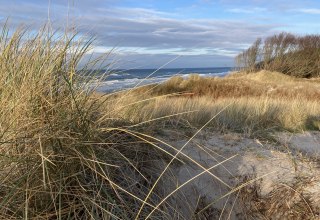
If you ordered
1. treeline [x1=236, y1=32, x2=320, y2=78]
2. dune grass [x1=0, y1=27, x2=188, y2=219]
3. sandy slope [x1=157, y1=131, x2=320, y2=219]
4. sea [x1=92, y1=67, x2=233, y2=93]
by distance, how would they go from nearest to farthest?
1. dune grass [x1=0, y1=27, x2=188, y2=219]
2. sandy slope [x1=157, y1=131, x2=320, y2=219]
3. sea [x1=92, y1=67, x2=233, y2=93]
4. treeline [x1=236, y1=32, x2=320, y2=78]

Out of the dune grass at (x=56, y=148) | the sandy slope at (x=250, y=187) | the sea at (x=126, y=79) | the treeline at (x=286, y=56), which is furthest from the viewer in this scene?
the treeline at (x=286, y=56)

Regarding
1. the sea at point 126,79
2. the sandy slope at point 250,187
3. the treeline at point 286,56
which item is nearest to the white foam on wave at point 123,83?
the sea at point 126,79

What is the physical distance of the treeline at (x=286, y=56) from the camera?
26812 millimetres

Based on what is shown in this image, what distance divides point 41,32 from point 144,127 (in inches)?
45.7

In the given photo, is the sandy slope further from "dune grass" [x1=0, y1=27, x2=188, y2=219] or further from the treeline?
the treeline

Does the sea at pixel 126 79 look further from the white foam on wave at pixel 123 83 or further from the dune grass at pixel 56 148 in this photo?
the dune grass at pixel 56 148

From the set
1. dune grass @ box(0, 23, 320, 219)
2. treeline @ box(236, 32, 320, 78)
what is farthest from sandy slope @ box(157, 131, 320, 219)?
treeline @ box(236, 32, 320, 78)

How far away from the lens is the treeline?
2681 cm

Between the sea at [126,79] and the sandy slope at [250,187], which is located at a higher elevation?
the sea at [126,79]

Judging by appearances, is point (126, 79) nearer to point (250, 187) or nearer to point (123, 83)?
point (123, 83)

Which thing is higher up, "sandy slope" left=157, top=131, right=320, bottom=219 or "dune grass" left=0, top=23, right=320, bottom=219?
"dune grass" left=0, top=23, right=320, bottom=219

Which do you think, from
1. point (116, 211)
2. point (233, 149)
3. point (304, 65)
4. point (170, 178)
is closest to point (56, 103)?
point (116, 211)

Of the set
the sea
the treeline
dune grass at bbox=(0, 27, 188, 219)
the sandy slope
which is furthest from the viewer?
the treeline

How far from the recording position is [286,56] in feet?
90.2
